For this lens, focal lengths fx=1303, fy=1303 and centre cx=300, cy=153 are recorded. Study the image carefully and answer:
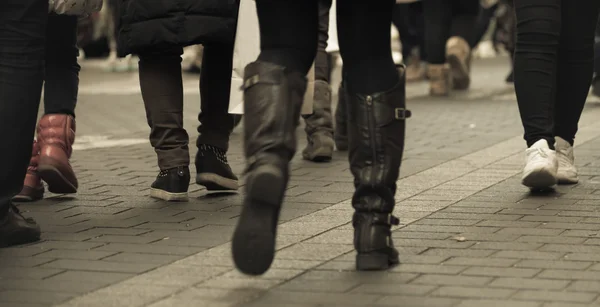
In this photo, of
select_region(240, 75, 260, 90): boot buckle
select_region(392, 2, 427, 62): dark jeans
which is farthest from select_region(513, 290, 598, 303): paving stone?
select_region(392, 2, 427, 62): dark jeans

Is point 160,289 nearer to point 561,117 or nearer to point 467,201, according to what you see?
point 467,201

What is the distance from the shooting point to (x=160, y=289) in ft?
11.7

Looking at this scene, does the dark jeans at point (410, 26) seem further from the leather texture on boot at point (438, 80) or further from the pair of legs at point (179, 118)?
the pair of legs at point (179, 118)

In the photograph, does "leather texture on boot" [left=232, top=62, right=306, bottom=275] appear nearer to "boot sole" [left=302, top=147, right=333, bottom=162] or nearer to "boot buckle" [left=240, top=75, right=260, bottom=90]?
"boot buckle" [left=240, top=75, right=260, bottom=90]

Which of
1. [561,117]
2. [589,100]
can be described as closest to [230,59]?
[561,117]

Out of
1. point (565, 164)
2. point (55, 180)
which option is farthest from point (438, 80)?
point (55, 180)

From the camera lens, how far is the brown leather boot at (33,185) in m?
5.36

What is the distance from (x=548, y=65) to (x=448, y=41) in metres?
6.87

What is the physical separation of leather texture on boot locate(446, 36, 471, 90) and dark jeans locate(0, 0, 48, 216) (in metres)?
8.13

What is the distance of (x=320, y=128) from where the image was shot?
682cm

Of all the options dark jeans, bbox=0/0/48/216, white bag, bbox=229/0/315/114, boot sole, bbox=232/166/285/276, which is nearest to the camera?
boot sole, bbox=232/166/285/276

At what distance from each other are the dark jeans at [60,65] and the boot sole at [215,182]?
2.10ft

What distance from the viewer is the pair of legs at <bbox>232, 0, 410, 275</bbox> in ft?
11.3

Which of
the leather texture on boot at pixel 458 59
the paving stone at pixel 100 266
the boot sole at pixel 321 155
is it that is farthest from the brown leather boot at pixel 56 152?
the leather texture on boot at pixel 458 59
